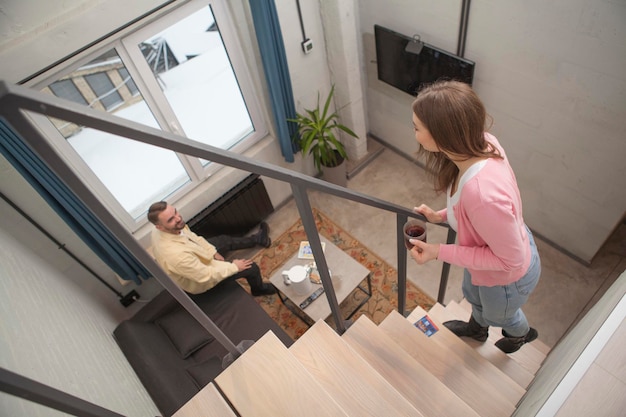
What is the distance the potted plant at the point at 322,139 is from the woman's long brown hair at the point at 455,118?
256cm

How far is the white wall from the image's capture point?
2514mm

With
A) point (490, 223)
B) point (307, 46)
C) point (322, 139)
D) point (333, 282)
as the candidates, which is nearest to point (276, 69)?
point (307, 46)

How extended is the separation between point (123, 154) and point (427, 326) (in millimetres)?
4061

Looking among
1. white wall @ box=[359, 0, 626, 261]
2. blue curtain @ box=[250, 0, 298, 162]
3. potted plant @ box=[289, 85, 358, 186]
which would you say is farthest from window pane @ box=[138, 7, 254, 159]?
white wall @ box=[359, 0, 626, 261]

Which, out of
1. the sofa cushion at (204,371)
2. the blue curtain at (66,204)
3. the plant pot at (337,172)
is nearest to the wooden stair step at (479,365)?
the sofa cushion at (204,371)

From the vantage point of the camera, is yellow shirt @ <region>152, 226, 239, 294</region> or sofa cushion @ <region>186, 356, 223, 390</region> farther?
yellow shirt @ <region>152, 226, 239, 294</region>

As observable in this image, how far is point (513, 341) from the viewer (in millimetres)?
2123

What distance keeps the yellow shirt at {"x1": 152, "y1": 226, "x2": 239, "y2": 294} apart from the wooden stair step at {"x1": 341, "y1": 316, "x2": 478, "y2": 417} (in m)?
1.51

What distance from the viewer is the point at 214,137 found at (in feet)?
14.5

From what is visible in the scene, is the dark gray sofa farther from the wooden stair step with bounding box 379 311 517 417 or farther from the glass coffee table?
the wooden stair step with bounding box 379 311 517 417

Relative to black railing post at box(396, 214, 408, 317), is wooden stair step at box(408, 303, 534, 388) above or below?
below

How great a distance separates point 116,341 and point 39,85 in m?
1.76

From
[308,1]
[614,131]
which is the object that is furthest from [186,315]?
[614,131]

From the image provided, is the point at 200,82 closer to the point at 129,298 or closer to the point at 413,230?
the point at 129,298
